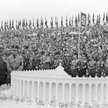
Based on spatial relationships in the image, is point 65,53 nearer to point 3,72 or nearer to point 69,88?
point 3,72

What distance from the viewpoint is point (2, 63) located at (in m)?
76.4

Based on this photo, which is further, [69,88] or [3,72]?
[3,72]

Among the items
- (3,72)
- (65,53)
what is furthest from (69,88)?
(65,53)

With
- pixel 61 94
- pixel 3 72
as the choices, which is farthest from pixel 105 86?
pixel 3 72

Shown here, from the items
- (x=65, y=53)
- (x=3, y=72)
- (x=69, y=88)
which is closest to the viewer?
(x=69, y=88)

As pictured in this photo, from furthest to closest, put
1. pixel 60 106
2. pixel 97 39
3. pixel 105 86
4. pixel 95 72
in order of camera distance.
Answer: pixel 97 39 → pixel 95 72 → pixel 105 86 → pixel 60 106

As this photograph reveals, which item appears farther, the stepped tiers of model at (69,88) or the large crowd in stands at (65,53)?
the large crowd in stands at (65,53)

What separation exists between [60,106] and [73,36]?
13343cm

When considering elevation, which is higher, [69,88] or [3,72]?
[69,88]

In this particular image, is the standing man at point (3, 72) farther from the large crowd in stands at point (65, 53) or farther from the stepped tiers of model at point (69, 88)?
the stepped tiers of model at point (69, 88)

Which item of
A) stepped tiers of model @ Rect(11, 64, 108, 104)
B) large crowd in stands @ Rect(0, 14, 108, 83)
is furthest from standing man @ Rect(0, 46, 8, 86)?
stepped tiers of model @ Rect(11, 64, 108, 104)

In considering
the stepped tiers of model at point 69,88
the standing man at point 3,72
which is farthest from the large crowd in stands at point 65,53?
the stepped tiers of model at point 69,88

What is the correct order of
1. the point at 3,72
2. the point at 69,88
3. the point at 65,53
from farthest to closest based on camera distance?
the point at 65,53, the point at 3,72, the point at 69,88

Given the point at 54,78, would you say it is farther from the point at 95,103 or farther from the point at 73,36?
the point at 73,36
